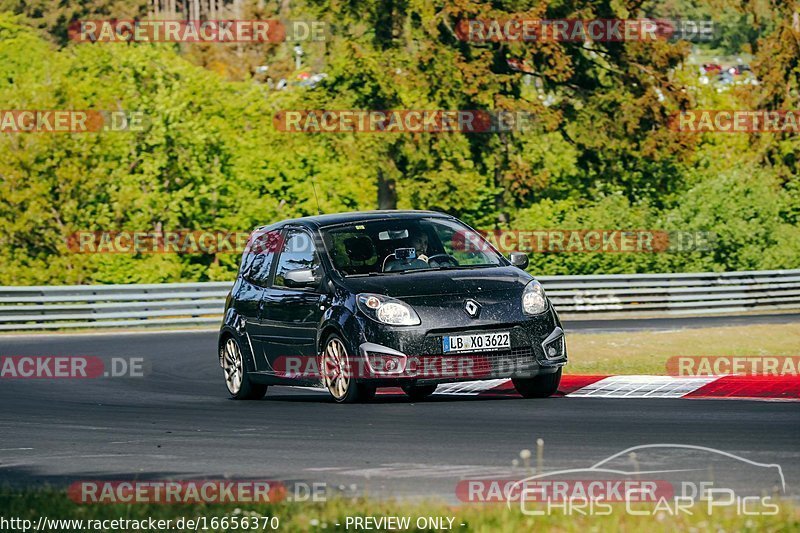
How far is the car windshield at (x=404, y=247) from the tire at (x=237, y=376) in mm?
1820

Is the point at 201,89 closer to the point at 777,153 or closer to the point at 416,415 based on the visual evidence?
the point at 777,153

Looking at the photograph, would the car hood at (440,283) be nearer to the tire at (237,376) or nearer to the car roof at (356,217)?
the car roof at (356,217)

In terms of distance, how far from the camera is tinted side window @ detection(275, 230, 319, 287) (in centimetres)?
1335

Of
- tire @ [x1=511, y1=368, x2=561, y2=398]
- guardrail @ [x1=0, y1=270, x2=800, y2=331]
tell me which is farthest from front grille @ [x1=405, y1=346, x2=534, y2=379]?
guardrail @ [x1=0, y1=270, x2=800, y2=331]

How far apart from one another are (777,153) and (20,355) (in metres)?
34.3

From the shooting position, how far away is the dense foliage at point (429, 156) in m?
40.8

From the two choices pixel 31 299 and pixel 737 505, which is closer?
pixel 737 505

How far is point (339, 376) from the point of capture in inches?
498

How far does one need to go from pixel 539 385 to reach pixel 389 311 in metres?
1.61

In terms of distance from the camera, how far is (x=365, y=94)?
40.5m

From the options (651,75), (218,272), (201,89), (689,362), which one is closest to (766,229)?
(651,75)
